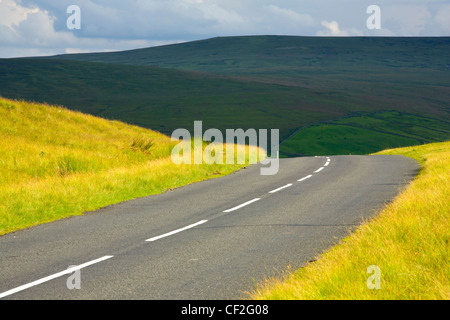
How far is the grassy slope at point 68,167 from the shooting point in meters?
13.1

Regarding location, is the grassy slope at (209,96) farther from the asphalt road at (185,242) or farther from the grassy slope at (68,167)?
the asphalt road at (185,242)

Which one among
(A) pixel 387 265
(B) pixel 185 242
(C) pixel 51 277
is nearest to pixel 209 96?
(B) pixel 185 242

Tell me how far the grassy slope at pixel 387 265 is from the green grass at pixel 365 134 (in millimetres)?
89440

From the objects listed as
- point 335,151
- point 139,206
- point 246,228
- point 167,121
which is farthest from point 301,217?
point 167,121

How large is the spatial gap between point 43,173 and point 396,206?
12.9 meters

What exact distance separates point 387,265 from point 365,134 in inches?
4478

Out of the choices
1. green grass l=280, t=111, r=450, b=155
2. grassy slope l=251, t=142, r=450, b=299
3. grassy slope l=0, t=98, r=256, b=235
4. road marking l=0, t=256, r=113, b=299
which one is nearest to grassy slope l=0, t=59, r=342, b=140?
green grass l=280, t=111, r=450, b=155

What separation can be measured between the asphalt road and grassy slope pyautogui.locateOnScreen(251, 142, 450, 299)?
2.05 feet

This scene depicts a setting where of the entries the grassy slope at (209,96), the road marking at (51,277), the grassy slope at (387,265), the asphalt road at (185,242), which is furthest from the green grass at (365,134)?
the road marking at (51,277)

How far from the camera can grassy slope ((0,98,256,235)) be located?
13.1m

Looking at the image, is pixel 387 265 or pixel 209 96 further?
pixel 209 96

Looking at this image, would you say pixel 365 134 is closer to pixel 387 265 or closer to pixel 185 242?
pixel 185 242

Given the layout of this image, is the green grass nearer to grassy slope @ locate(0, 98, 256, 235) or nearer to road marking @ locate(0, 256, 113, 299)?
grassy slope @ locate(0, 98, 256, 235)

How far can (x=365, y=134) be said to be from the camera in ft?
381
